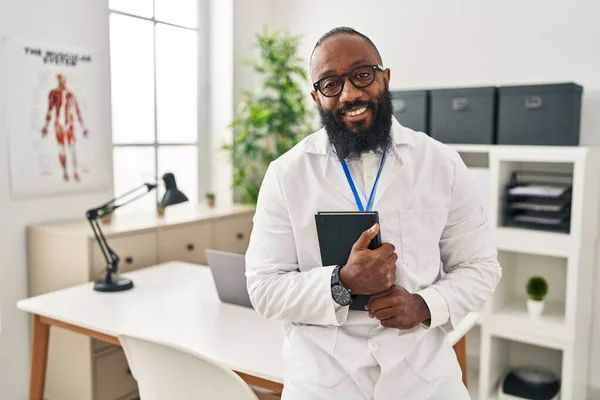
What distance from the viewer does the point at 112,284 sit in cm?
258

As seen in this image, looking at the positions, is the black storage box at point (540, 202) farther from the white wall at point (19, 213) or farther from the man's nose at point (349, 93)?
the white wall at point (19, 213)

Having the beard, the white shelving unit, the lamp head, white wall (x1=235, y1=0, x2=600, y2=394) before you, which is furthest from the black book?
white wall (x1=235, y1=0, x2=600, y2=394)

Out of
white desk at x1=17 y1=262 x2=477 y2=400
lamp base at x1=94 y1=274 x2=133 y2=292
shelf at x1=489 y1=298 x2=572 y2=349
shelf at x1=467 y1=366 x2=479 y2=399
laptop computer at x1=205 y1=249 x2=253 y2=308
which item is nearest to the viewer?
white desk at x1=17 y1=262 x2=477 y2=400

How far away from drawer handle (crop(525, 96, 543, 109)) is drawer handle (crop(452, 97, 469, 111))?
0.30 meters

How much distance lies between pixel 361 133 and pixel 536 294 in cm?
208

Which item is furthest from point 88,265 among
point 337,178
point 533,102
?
point 533,102

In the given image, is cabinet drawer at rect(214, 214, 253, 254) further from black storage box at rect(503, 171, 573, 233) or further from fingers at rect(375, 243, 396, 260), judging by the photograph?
fingers at rect(375, 243, 396, 260)

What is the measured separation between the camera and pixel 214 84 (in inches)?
167

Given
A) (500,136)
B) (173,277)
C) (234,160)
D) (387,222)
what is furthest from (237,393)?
(234,160)

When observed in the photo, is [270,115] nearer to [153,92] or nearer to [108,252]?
[153,92]

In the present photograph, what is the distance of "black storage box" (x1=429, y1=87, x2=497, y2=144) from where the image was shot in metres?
3.09

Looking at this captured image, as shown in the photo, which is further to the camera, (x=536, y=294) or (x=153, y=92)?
(x=153, y=92)

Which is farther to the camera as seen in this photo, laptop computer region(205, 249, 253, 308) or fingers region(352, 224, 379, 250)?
laptop computer region(205, 249, 253, 308)

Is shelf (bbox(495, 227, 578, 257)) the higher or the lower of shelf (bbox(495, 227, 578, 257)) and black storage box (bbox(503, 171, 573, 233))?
the lower
